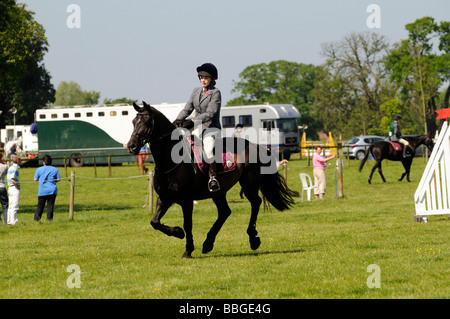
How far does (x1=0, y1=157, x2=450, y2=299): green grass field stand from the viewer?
8180mm

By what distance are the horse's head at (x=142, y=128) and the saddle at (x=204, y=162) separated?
0.78 m

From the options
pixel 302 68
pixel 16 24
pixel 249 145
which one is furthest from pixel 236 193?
pixel 302 68

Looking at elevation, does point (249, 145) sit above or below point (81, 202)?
above

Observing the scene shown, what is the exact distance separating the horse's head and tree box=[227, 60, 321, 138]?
331ft

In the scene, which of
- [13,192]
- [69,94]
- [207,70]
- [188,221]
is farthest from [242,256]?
[69,94]

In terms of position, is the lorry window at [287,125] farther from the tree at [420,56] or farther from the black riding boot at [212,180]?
the black riding boot at [212,180]

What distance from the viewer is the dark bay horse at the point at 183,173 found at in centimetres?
1024

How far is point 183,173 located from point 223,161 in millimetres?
942

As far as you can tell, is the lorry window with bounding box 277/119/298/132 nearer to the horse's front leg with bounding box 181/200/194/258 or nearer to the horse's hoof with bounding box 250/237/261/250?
the horse's hoof with bounding box 250/237/261/250

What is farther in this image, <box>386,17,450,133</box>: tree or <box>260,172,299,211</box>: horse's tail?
<box>386,17,450,133</box>: tree

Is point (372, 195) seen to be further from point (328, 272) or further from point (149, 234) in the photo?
point (328, 272)

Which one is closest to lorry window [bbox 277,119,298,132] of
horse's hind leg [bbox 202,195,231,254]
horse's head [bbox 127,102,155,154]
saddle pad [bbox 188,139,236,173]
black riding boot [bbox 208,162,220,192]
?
horse's hind leg [bbox 202,195,231,254]

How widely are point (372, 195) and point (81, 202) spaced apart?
11548mm
